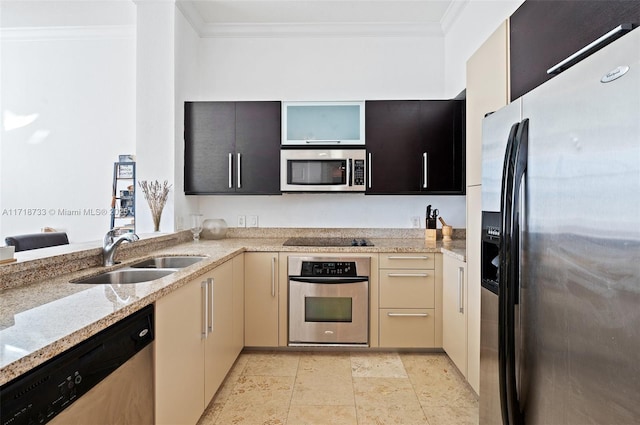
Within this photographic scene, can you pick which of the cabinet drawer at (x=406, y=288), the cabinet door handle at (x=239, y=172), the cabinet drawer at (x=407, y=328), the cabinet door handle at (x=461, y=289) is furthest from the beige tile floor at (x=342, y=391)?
the cabinet door handle at (x=239, y=172)

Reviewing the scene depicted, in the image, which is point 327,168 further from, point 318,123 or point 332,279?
point 332,279

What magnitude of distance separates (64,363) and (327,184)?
87.9 inches

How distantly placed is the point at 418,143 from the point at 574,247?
6.92 feet

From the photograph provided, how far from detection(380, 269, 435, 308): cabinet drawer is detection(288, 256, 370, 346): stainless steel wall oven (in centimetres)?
15

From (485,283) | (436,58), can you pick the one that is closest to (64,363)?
(485,283)

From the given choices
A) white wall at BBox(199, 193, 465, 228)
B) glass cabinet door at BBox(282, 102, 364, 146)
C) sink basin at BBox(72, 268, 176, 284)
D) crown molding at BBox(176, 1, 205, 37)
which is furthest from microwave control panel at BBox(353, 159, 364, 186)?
crown molding at BBox(176, 1, 205, 37)

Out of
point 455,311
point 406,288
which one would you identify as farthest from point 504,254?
point 406,288

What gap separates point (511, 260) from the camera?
1142 millimetres

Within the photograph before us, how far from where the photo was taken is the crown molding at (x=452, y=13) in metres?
2.77

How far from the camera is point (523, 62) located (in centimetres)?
152

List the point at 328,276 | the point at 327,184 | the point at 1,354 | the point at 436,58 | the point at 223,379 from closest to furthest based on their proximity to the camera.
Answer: the point at 1,354, the point at 223,379, the point at 328,276, the point at 327,184, the point at 436,58

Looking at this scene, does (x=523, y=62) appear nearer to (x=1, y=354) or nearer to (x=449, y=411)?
(x=449, y=411)

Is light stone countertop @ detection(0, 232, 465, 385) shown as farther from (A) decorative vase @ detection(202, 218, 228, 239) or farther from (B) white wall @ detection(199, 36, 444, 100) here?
(B) white wall @ detection(199, 36, 444, 100)

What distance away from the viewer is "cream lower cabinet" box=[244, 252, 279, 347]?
106 inches
